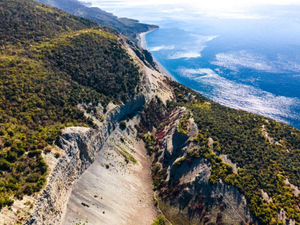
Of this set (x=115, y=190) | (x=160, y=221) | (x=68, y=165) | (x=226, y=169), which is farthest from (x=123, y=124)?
(x=226, y=169)

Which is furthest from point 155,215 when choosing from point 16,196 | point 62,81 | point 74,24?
point 74,24

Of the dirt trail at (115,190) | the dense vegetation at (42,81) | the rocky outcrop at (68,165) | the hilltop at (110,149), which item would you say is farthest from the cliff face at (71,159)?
the dense vegetation at (42,81)

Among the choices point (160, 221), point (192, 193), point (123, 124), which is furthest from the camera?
point (123, 124)

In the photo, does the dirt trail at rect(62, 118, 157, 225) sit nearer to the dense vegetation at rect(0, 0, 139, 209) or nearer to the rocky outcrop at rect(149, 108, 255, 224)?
the rocky outcrop at rect(149, 108, 255, 224)

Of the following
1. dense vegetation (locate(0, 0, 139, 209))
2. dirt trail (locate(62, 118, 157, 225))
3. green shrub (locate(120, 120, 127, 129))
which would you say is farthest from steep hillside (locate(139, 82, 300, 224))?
dense vegetation (locate(0, 0, 139, 209))

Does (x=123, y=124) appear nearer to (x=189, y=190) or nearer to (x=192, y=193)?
(x=189, y=190)

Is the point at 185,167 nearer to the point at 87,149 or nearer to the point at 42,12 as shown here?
the point at 87,149
